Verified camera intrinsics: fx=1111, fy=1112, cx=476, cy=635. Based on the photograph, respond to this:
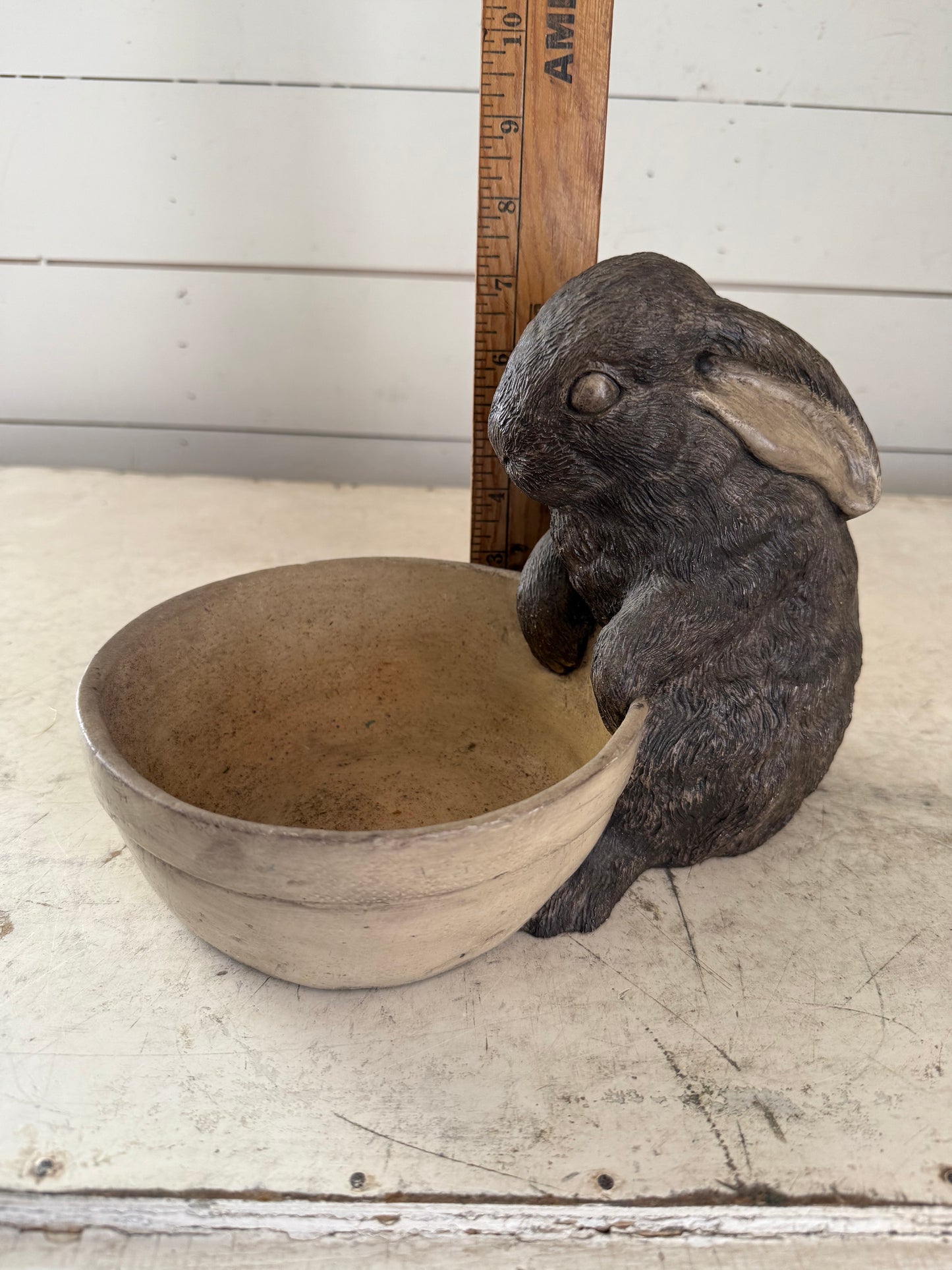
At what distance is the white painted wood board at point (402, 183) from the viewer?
1987 mm

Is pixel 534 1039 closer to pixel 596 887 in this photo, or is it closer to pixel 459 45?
pixel 596 887

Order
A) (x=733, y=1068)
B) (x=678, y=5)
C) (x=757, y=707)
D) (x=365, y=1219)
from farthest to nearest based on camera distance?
(x=678, y=5) → (x=757, y=707) → (x=733, y=1068) → (x=365, y=1219)

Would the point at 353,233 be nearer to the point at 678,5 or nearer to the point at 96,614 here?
the point at 678,5

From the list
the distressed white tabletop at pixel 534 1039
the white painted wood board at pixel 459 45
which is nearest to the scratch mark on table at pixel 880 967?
the distressed white tabletop at pixel 534 1039

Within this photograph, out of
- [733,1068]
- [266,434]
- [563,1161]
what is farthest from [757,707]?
[266,434]

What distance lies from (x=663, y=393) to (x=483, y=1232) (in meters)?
0.67

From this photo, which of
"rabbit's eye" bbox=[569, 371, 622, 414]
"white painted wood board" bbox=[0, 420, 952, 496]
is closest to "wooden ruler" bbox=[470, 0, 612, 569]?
"rabbit's eye" bbox=[569, 371, 622, 414]

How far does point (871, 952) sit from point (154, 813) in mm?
677

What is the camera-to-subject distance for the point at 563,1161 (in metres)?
0.84

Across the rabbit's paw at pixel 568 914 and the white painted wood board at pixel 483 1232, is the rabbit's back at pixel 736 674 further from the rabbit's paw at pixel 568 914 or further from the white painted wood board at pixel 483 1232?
the white painted wood board at pixel 483 1232

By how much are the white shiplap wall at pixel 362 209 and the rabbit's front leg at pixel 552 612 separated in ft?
3.60

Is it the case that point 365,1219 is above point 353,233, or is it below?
below

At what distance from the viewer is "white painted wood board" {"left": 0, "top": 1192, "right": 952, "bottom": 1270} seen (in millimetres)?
792

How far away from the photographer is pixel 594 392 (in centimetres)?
94
